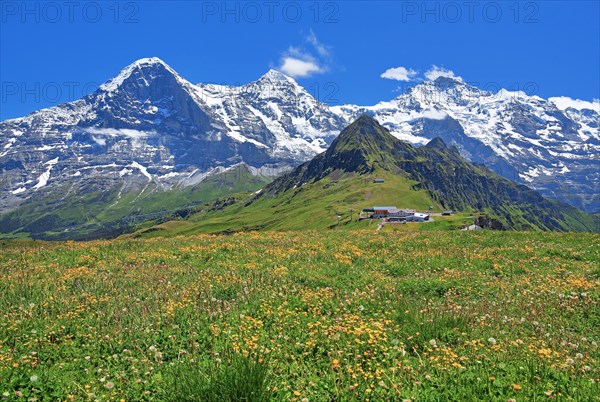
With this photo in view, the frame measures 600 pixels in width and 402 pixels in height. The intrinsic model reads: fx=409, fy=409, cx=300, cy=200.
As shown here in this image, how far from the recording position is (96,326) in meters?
11.0

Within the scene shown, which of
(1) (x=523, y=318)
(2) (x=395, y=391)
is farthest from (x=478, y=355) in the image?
(1) (x=523, y=318)

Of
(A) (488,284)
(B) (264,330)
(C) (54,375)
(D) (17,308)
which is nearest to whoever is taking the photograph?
(C) (54,375)

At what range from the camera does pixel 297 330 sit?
34.9 feet

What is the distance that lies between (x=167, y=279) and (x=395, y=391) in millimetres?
11232

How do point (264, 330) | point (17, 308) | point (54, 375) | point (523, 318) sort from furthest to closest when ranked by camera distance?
point (17, 308), point (523, 318), point (264, 330), point (54, 375)

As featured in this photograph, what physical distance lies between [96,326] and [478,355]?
9530 mm

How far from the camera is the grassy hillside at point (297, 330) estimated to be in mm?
7645

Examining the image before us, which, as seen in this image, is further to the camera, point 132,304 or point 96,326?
point 132,304

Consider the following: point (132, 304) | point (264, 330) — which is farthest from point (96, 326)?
point (264, 330)

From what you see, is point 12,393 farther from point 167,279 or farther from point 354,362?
point 167,279

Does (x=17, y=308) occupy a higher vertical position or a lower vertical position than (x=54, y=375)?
higher

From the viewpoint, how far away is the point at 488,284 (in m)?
16.2

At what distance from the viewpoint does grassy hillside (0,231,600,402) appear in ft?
25.1

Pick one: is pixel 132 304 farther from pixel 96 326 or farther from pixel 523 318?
pixel 523 318
